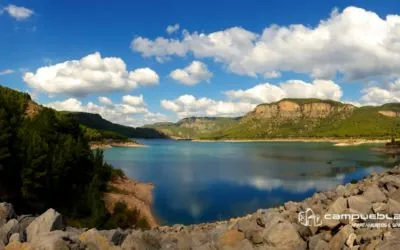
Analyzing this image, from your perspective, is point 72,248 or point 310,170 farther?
point 310,170

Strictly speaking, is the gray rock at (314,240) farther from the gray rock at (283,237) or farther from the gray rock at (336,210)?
the gray rock at (336,210)

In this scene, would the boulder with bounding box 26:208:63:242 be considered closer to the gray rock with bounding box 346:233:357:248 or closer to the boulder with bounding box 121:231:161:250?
the boulder with bounding box 121:231:161:250

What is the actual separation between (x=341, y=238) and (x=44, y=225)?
503 inches

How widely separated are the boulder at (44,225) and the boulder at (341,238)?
12105 millimetres

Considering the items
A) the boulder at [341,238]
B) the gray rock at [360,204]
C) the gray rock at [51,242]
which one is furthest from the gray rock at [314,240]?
the gray rock at [51,242]

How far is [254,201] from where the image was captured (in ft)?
210

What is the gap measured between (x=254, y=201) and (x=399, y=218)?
5031 centimetres

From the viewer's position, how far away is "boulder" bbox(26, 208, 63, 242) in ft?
55.3

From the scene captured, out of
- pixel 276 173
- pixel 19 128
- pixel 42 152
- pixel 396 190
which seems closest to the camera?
pixel 396 190

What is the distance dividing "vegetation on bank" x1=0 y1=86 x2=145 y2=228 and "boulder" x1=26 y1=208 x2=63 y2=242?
23.0 m

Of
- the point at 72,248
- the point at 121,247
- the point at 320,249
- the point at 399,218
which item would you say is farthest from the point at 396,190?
the point at 72,248

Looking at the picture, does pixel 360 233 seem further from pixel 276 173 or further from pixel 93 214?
pixel 276 173

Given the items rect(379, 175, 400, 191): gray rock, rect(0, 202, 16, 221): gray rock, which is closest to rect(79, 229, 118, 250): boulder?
rect(0, 202, 16, 221): gray rock

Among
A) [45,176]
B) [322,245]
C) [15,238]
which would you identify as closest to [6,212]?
A: [15,238]
